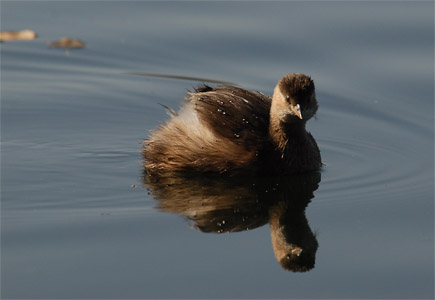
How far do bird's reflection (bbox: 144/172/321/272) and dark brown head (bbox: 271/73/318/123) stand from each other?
0.58 m

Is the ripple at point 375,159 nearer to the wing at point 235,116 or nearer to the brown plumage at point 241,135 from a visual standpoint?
the brown plumage at point 241,135

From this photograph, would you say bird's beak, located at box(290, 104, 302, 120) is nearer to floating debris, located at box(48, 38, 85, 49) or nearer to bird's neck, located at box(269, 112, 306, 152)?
bird's neck, located at box(269, 112, 306, 152)

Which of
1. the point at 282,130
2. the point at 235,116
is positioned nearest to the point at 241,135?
the point at 235,116

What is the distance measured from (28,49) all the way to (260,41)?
107 inches

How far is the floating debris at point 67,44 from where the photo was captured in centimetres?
1105

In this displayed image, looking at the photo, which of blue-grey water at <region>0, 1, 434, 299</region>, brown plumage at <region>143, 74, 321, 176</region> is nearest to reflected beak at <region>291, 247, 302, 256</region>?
blue-grey water at <region>0, 1, 434, 299</region>

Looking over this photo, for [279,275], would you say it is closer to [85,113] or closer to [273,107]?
[273,107]

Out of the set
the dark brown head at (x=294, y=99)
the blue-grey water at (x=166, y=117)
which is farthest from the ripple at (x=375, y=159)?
the dark brown head at (x=294, y=99)

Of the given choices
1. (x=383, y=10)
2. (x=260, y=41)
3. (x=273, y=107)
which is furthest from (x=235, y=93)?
(x=383, y=10)

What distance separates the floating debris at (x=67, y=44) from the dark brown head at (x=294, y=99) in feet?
12.3

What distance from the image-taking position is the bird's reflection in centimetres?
684

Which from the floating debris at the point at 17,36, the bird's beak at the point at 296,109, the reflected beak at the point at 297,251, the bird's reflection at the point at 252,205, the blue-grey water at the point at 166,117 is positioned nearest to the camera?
the blue-grey water at the point at 166,117

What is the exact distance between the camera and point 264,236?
6.95 m

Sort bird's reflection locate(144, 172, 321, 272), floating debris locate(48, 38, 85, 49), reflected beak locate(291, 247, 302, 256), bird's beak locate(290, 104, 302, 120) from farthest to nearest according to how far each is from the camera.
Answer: floating debris locate(48, 38, 85, 49), bird's beak locate(290, 104, 302, 120), bird's reflection locate(144, 172, 321, 272), reflected beak locate(291, 247, 302, 256)
